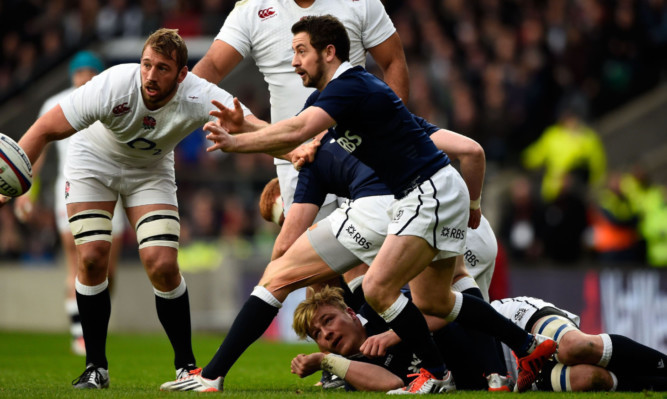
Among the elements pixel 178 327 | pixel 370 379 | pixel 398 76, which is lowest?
pixel 370 379

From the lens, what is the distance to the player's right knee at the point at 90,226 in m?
6.80

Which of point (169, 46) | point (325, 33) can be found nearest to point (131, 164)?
point (169, 46)

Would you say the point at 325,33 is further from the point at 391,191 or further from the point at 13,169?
the point at 13,169

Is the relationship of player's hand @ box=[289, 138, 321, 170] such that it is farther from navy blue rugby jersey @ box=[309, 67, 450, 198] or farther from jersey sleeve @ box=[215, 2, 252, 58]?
jersey sleeve @ box=[215, 2, 252, 58]

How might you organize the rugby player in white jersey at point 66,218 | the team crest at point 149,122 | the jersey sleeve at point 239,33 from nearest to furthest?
the team crest at point 149,122 → the jersey sleeve at point 239,33 → the rugby player in white jersey at point 66,218

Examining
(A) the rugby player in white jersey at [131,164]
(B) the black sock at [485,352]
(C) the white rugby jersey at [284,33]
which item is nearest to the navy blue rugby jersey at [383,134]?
(A) the rugby player in white jersey at [131,164]

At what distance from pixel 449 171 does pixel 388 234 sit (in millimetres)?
512

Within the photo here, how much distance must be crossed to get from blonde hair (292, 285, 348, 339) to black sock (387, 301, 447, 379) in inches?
25.8

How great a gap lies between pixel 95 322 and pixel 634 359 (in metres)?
3.46

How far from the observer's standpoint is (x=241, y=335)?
598cm

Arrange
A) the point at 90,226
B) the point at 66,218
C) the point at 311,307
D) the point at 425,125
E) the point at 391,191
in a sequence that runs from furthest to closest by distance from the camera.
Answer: the point at 66,218
the point at 90,226
the point at 425,125
the point at 311,307
the point at 391,191

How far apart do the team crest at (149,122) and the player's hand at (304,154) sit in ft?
2.96

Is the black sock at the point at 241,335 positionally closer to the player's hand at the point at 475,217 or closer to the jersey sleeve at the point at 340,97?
the jersey sleeve at the point at 340,97

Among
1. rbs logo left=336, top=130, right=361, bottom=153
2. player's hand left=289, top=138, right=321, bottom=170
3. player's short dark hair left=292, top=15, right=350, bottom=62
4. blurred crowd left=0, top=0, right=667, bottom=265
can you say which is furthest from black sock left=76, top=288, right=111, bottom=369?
blurred crowd left=0, top=0, right=667, bottom=265
